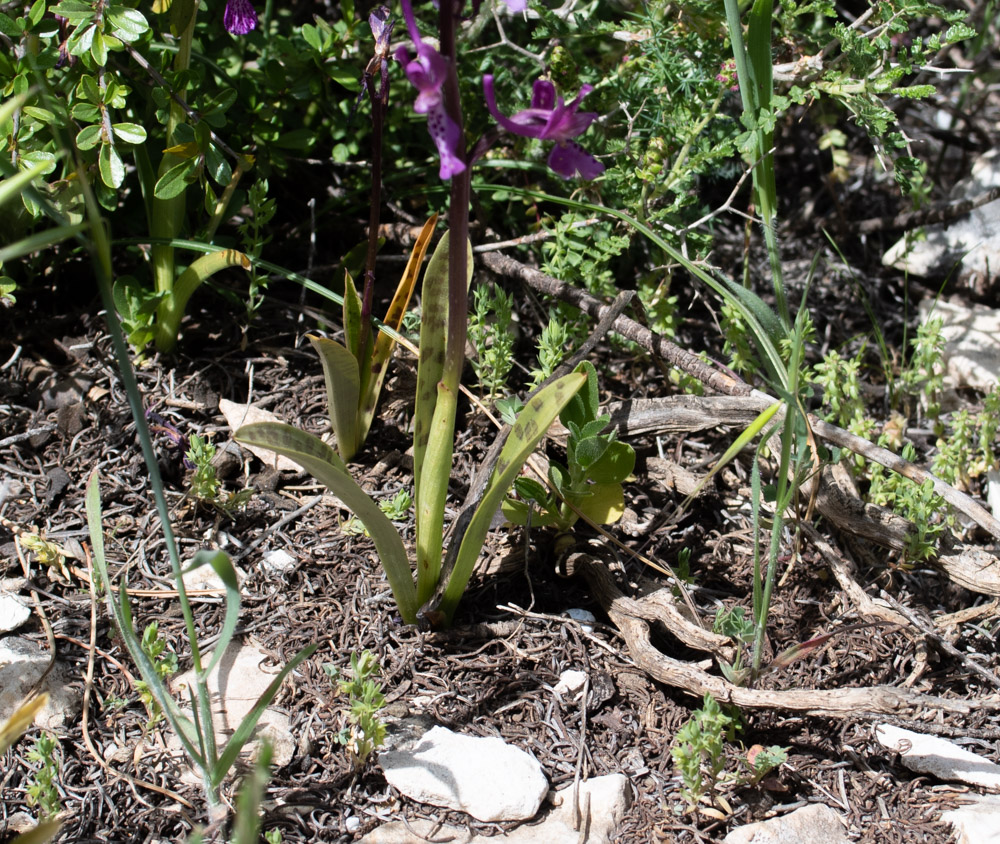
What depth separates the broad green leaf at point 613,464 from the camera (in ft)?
6.13

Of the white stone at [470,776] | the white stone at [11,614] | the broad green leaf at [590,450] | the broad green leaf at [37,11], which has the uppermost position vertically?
the broad green leaf at [37,11]

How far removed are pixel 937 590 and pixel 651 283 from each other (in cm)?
111

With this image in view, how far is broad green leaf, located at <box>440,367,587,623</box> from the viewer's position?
1.45m

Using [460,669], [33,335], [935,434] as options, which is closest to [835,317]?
[935,434]

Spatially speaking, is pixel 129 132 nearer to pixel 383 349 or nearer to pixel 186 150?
pixel 186 150

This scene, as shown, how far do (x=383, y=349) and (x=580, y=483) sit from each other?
1.96ft

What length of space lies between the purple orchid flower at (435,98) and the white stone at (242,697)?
1.04 meters

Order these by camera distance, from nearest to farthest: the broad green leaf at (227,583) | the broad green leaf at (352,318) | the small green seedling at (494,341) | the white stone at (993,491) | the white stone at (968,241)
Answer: the broad green leaf at (227,583)
the broad green leaf at (352,318)
the small green seedling at (494,341)
the white stone at (993,491)
the white stone at (968,241)

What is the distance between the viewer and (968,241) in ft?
10.1

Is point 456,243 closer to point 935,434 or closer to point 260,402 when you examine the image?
point 260,402

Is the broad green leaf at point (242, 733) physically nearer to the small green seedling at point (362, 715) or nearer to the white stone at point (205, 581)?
the small green seedling at point (362, 715)

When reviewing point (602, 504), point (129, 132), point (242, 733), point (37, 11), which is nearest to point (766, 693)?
point (602, 504)

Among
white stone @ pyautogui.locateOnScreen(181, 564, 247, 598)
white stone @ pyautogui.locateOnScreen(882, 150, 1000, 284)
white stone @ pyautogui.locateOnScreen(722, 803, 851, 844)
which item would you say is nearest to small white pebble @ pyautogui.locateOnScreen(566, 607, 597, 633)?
white stone @ pyautogui.locateOnScreen(722, 803, 851, 844)

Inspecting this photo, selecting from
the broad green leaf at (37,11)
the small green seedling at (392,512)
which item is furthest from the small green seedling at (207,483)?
the broad green leaf at (37,11)
